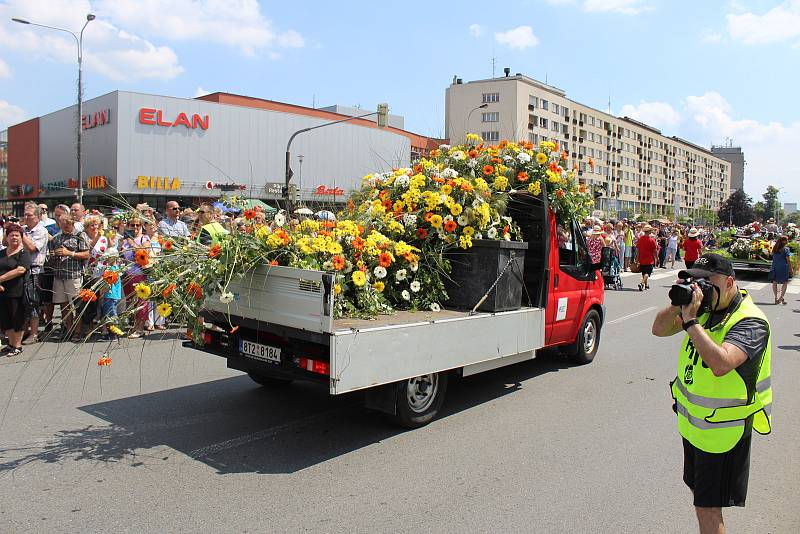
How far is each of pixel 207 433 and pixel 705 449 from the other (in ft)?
12.8

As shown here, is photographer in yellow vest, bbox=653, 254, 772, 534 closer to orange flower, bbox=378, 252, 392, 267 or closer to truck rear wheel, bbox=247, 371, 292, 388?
orange flower, bbox=378, 252, 392, 267

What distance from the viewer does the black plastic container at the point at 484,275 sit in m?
6.18

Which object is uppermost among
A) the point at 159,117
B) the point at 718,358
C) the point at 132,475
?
the point at 159,117

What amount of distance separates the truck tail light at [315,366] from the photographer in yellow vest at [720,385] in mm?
2505

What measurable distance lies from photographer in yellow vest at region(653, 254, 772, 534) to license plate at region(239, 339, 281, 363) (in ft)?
10.4

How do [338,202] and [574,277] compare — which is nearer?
[338,202]

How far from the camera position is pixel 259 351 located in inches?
212

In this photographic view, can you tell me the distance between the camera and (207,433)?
5.37 meters

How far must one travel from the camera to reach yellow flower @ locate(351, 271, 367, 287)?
5.34 metres

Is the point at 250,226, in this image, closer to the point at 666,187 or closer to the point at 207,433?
the point at 207,433

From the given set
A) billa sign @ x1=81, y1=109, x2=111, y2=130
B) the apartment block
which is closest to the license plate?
billa sign @ x1=81, y1=109, x2=111, y2=130

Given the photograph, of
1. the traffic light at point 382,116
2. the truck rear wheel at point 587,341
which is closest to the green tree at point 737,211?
the traffic light at point 382,116

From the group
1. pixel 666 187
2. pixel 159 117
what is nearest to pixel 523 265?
pixel 159 117

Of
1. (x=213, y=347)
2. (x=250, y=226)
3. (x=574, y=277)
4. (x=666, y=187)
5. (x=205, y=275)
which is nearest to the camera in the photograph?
(x=205, y=275)
